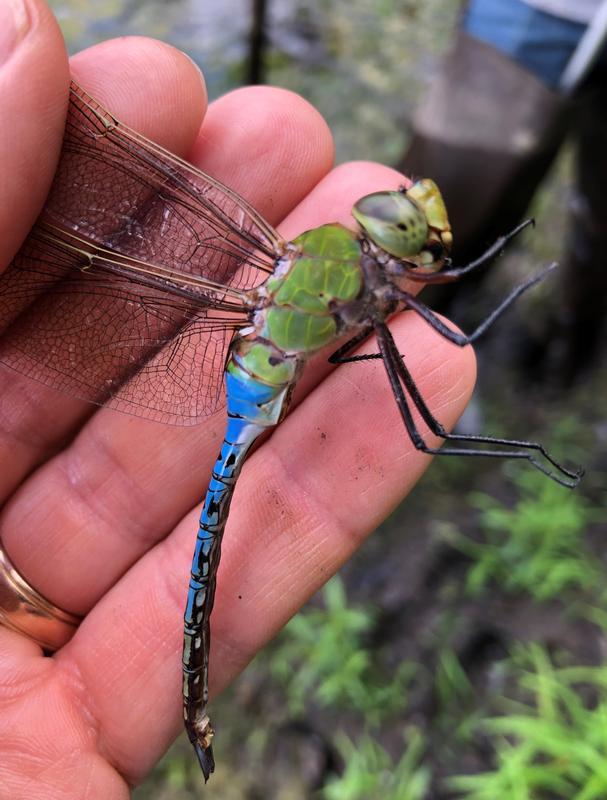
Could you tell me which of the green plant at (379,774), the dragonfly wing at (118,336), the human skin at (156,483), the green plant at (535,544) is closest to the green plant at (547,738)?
the green plant at (379,774)

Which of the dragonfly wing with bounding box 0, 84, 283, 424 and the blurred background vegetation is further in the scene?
the blurred background vegetation

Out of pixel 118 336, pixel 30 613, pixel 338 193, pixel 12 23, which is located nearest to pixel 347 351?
pixel 338 193

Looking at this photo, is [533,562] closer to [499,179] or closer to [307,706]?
[307,706]

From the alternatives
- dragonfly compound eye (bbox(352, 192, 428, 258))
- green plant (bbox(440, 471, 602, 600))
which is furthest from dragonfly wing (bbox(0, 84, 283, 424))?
green plant (bbox(440, 471, 602, 600))

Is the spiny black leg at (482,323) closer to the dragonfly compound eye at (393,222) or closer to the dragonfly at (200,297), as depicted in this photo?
the dragonfly at (200,297)

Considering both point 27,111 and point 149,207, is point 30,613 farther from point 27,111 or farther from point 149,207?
point 27,111

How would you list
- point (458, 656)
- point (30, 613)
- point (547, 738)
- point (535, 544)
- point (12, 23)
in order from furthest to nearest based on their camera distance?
point (535, 544) → point (458, 656) → point (547, 738) → point (30, 613) → point (12, 23)

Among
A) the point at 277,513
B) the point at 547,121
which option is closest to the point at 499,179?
the point at 547,121

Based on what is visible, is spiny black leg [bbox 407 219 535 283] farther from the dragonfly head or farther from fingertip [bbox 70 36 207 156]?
fingertip [bbox 70 36 207 156]
